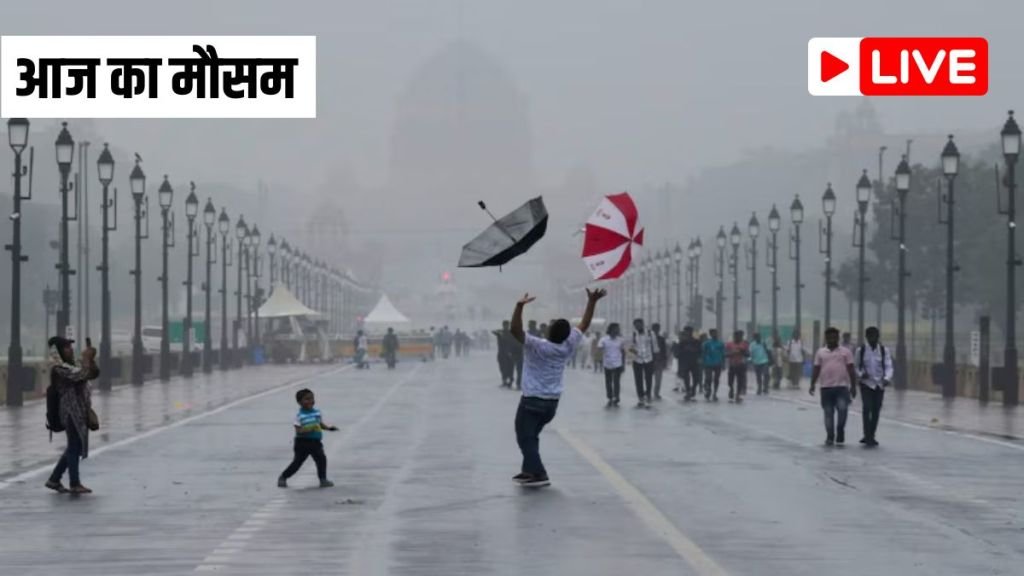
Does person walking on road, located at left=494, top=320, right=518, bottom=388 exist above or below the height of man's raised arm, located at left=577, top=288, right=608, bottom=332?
below

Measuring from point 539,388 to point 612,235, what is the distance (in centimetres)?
289

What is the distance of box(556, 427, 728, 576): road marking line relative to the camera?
56.2ft

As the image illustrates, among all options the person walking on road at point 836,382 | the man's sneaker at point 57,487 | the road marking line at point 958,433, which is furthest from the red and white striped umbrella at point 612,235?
the road marking line at point 958,433

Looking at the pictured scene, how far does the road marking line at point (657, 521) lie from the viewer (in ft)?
56.2

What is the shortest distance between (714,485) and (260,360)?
83.6 meters

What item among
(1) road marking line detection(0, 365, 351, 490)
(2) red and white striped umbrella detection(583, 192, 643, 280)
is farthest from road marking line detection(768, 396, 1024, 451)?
(1) road marking line detection(0, 365, 351, 490)

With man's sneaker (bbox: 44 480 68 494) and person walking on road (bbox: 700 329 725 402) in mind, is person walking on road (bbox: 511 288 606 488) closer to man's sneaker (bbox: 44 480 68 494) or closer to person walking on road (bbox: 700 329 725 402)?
man's sneaker (bbox: 44 480 68 494)

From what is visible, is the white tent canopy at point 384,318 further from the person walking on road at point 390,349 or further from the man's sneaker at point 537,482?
the man's sneaker at point 537,482

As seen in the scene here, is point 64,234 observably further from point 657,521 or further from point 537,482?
point 657,521

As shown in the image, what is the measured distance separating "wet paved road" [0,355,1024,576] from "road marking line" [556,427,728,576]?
46 mm

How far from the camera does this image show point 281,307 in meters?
112

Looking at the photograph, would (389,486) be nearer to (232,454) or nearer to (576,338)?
(576,338)

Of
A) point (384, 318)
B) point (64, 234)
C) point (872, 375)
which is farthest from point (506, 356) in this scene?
point (384, 318)

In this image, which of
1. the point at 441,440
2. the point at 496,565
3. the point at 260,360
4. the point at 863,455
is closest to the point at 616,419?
the point at 441,440
